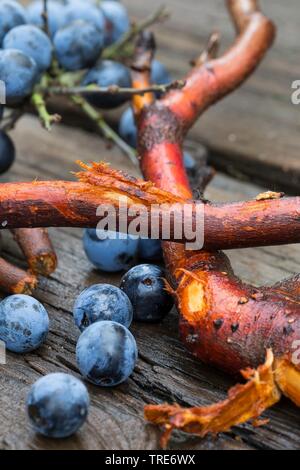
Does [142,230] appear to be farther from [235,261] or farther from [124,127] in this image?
[124,127]

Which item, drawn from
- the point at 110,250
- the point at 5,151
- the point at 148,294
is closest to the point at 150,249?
the point at 110,250

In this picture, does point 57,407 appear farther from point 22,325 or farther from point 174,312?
point 174,312

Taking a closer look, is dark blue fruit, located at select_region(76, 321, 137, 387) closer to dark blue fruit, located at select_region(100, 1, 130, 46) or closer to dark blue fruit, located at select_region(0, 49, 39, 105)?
dark blue fruit, located at select_region(0, 49, 39, 105)

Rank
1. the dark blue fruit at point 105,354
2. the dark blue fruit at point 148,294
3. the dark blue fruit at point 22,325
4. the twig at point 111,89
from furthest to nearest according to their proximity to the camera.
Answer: the twig at point 111,89 → the dark blue fruit at point 148,294 → the dark blue fruit at point 22,325 → the dark blue fruit at point 105,354

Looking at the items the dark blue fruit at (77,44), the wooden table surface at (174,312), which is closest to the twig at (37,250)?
the wooden table surface at (174,312)

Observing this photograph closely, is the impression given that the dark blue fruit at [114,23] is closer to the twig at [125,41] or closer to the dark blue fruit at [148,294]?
the twig at [125,41]
